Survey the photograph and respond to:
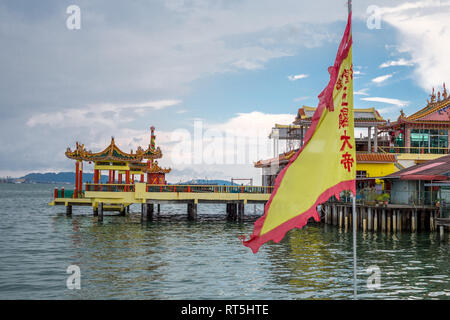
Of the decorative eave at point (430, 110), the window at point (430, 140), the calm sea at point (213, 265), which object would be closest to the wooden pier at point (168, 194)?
the calm sea at point (213, 265)

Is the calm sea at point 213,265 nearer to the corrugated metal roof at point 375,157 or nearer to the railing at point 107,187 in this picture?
the railing at point 107,187

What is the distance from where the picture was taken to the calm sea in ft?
47.6

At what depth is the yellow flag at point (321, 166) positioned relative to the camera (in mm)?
6930

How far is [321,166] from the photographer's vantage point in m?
7.22

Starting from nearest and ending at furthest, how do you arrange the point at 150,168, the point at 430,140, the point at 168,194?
the point at 168,194 → the point at 430,140 → the point at 150,168

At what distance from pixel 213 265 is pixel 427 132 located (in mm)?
32539

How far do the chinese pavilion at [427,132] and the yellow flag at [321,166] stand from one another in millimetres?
37743

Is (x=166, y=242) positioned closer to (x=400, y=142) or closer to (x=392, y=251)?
(x=392, y=251)

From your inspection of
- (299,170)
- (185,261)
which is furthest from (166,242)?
(299,170)

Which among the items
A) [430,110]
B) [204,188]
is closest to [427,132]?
[430,110]

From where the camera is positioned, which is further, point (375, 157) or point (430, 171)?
point (375, 157)

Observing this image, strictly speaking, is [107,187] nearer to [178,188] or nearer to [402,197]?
[178,188]
